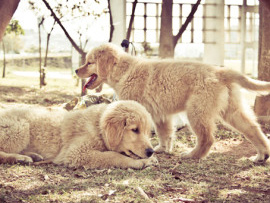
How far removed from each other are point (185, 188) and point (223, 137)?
9.80ft

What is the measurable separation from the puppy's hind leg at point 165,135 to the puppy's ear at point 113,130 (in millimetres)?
1336

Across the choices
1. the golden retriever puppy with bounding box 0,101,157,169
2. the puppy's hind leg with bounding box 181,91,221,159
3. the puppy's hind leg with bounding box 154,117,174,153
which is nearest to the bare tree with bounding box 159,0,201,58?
the puppy's hind leg with bounding box 154,117,174,153

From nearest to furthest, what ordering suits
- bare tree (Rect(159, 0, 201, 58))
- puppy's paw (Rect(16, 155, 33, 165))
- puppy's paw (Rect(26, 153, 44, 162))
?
puppy's paw (Rect(16, 155, 33, 165)), puppy's paw (Rect(26, 153, 44, 162)), bare tree (Rect(159, 0, 201, 58))

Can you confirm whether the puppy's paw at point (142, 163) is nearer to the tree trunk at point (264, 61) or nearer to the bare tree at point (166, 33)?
the tree trunk at point (264, 61)

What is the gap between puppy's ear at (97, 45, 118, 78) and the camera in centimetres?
526

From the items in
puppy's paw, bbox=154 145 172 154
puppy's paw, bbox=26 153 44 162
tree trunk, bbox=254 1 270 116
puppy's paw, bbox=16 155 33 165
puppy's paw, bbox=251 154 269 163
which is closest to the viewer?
puppy's paw, bbox=16 155 33 165

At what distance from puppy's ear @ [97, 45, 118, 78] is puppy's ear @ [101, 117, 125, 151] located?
1536mm

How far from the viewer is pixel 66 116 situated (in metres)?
4.40

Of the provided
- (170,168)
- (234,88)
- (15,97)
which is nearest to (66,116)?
(170,168)

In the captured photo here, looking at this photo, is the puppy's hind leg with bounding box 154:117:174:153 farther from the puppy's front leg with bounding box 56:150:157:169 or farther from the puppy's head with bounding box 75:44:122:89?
the puppy's front leg with bounding box 56:150:157:169

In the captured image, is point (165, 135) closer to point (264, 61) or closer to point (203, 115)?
point (203, 115)

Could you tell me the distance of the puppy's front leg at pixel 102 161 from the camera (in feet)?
12.7

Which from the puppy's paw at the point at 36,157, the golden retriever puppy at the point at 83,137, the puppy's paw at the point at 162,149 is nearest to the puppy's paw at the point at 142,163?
the golden retriever puppy at the point at 83,137

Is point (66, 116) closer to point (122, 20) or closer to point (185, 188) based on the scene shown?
point (185, 188)
